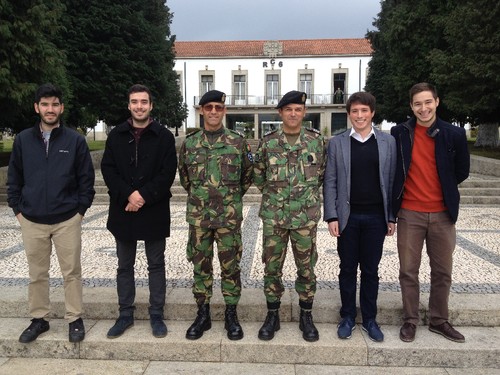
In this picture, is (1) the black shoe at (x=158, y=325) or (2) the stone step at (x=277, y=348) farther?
(1) the black shoe at (x=158, y=325)

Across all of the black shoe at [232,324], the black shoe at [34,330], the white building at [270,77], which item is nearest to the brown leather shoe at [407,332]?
the black shoe at [232,324]

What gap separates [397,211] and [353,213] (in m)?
0.33

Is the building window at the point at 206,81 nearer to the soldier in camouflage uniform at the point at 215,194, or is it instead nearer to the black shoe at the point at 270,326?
the soldier in camouflage uniform at the point at 215,194

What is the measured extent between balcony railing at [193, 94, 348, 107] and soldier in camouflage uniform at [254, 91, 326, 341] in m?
37.4

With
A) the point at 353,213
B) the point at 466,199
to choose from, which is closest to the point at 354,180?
the point at 353,213

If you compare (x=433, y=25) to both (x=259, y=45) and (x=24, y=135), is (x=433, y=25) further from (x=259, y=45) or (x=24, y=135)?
(x=259, y=45)

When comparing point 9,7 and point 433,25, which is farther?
point 433,25

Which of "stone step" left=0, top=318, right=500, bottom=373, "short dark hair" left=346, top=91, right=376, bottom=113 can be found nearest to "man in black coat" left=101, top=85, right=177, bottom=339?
"stone step" left=0, top=318, right=500, bottom=373

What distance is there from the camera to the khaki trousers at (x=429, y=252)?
3.16 m

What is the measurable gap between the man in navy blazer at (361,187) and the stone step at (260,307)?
0.54 meters

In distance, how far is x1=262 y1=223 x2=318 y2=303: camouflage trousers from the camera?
315 cm

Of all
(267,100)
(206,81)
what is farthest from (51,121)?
(206,81)

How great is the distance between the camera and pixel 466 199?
9844mm

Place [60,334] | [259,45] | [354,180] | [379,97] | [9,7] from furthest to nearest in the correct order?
1. [259,45]
2. [379,97]
3. [9,7]
4. [60,334]
5. [354,180]
